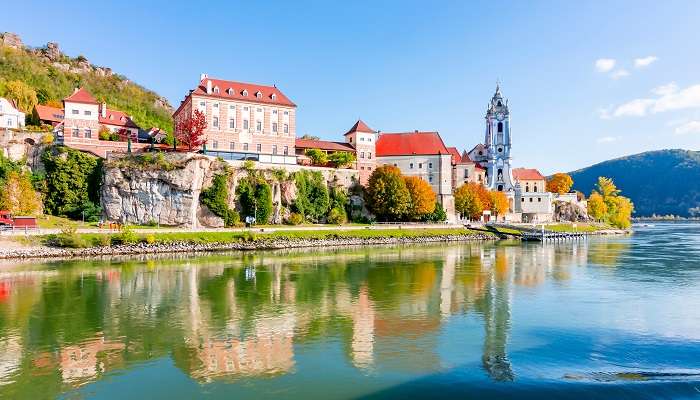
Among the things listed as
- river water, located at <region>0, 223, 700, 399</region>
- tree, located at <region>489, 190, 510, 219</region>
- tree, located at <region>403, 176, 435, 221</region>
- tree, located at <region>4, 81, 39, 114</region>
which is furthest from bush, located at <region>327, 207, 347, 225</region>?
tree, located at <region>4, 81, 39, 114</region>

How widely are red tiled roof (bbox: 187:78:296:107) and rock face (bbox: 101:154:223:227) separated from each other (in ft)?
36.3

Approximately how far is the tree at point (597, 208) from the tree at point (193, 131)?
266 ft

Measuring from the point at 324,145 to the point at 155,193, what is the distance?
2697 cm

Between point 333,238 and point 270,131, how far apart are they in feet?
58.4

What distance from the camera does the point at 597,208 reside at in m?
98.9

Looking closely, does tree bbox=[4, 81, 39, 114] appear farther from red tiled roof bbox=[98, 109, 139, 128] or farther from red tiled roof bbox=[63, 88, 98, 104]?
red tiled roof bbox=[63, 88, 98, 104]

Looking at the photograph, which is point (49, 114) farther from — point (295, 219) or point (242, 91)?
point (295, 219)

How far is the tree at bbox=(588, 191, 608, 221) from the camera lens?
325 feet

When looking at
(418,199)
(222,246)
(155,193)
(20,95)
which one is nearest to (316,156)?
(418,199)

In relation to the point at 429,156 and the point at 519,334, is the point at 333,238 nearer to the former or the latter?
the point at 429,156

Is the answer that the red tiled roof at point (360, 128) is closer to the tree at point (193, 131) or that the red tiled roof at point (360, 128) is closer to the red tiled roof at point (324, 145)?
the red tiled roof at point (324, 145)

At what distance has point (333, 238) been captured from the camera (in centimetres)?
5462

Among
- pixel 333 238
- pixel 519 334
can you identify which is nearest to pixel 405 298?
pixel 519 334

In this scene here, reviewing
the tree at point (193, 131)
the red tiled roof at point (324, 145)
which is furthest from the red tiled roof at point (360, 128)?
the tree at point (193, 131)
